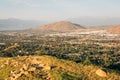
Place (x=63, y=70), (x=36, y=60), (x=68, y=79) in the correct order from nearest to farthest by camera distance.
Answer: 1. (x=68, y=79)
2. (x=63, y=70)
3. (x=36, y=60)

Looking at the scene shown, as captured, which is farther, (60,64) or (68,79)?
(60,64)

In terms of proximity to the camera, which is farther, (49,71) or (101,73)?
(49,71)

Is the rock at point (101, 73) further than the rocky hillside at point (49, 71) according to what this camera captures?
Yes

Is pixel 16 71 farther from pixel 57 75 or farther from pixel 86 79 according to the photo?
pixel 86 79

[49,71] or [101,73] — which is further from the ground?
[49,71]

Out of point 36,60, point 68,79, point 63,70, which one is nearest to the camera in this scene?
point 68,79

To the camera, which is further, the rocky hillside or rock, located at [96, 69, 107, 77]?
rock, located at [96, 69, 107, 77]

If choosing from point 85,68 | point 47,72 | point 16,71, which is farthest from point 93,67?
point 16,71
